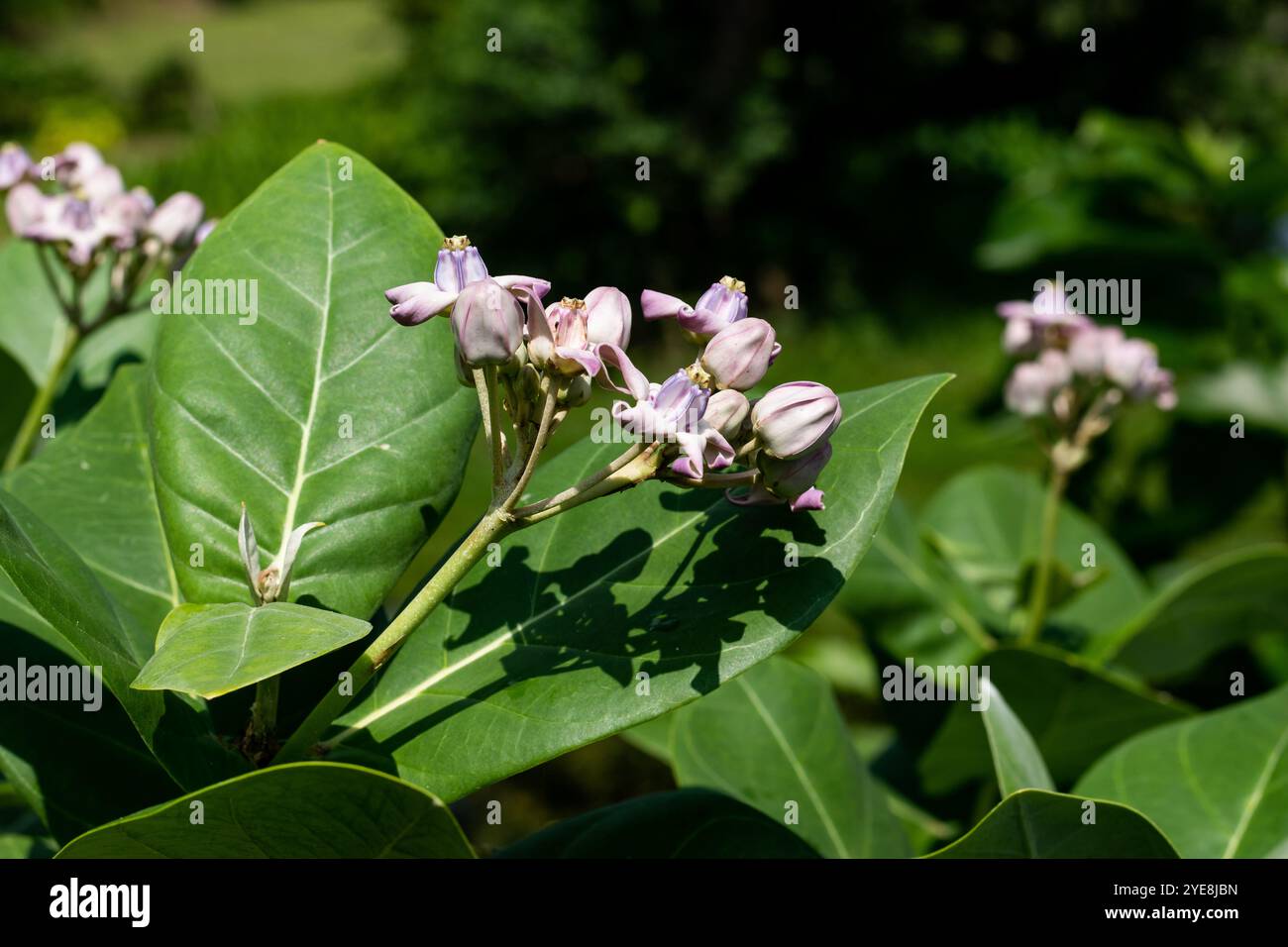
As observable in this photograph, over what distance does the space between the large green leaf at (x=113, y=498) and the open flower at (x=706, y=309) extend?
50 cm

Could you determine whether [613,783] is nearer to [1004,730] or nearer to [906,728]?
[906,728]

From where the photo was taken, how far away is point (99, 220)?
56.7 inches

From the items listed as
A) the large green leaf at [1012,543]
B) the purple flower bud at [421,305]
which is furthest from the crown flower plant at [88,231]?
the large green leaf at [1012,543]

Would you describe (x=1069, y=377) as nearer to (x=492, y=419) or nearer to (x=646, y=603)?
(x=646, y=603)

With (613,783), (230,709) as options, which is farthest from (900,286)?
(230,709)

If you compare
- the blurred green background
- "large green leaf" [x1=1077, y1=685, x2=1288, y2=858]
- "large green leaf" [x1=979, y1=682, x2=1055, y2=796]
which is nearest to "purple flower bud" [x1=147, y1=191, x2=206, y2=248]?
"large green leaf" [x1=979, y1=682, x2=1055, y2=796]

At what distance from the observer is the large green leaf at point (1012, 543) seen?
6.21 ft

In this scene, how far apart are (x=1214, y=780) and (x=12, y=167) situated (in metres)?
1.53

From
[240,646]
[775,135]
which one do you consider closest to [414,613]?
[240,646]

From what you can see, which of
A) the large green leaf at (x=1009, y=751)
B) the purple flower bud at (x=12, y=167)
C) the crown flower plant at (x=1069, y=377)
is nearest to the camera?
the large green leaf at (x=1009, y=751)

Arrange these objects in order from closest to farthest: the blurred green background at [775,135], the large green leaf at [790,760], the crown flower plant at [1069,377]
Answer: the large green leaf at [790,760], the crown flower plant at [1069,377], the blurred green background at [775,135]

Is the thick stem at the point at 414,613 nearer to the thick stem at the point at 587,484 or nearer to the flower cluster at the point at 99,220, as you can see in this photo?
the thick stem at the point at 587,484

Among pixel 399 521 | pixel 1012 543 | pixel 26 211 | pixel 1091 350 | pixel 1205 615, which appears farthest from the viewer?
pixel 1012 543

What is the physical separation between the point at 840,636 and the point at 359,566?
13.2 ft
